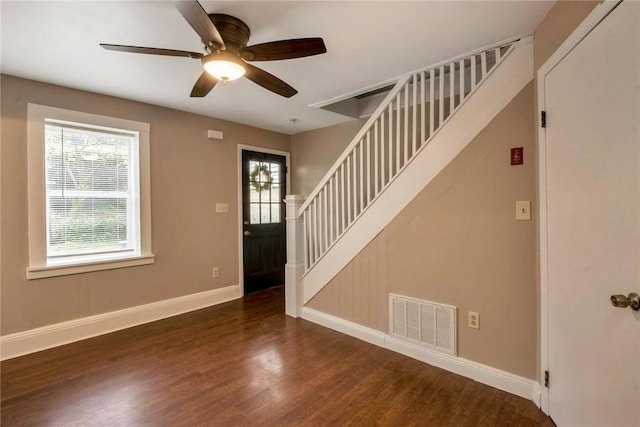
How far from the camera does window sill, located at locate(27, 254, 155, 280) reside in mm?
2598

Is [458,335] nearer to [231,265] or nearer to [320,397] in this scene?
[320,397]

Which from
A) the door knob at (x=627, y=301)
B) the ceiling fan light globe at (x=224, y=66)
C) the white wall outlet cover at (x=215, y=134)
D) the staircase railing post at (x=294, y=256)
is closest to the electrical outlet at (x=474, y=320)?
the door knob at (x=627, y=301)

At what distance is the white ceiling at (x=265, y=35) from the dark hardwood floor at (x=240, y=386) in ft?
7.67

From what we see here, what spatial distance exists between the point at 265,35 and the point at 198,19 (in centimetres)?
66

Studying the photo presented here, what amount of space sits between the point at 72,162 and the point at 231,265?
2.04m

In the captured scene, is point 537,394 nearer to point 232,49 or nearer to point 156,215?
point 232,49

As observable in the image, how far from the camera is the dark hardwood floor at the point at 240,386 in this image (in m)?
1.75

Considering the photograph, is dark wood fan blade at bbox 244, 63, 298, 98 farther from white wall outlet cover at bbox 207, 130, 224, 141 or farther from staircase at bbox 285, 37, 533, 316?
white wall outlet cover at bbox 207, 130, 224, 141

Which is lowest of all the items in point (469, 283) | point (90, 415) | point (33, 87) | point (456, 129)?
point (90, 415)

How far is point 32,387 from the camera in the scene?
2.07m

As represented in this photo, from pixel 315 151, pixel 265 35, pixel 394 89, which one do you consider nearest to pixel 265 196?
pixel 315 151

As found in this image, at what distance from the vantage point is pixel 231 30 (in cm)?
177

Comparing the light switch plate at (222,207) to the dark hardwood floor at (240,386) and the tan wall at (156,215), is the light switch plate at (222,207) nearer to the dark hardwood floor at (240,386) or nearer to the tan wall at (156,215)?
the tan wall at (156,215)

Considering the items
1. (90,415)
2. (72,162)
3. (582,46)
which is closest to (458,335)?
(582,46)
